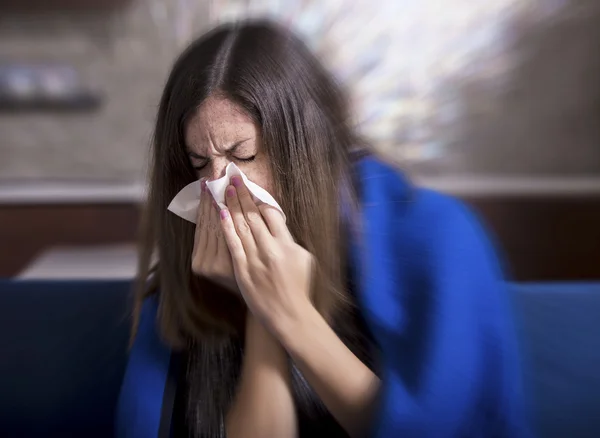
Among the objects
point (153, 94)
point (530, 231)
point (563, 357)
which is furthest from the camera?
point (530, 231)

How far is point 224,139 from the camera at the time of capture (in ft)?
1.92

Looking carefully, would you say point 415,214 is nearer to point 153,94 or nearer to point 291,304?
point 291,304

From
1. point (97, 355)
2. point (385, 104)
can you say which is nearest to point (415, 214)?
point (97, 355)

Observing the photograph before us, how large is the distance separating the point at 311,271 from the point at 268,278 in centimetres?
4

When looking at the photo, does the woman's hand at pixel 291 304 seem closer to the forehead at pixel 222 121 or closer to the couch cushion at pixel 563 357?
the forehead at pixel 222 121

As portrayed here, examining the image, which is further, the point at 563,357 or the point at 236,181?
the point at 563,357

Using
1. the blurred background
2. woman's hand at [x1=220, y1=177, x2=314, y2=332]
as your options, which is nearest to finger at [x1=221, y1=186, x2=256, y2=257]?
woman's hand at [x1=220, y1=177, x2=314, y2=332]

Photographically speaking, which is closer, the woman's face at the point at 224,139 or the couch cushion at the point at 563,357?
the woman's face at the point at 224,139

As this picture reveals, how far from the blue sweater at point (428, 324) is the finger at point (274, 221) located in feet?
0.27

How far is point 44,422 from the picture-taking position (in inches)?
31.5

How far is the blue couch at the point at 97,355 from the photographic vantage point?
2.52ft

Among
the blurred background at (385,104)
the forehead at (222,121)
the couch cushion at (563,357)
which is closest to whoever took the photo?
the forehead at (222,121)

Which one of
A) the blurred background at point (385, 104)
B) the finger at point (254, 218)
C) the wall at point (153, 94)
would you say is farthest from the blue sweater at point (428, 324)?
the wall at point (153, 94)

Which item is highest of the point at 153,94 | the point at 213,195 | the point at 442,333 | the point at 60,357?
the point at 153,94
